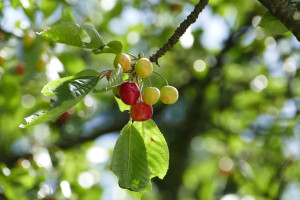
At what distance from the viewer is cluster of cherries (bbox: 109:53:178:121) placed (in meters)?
1.22

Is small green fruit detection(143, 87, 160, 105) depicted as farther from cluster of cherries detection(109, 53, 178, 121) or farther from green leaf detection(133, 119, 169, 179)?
green leaf detection(133, 119, 169, 179)

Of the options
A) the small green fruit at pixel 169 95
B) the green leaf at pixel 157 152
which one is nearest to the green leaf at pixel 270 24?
the small green fruit at pixel 169 95

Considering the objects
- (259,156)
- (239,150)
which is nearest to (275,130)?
(239,150)

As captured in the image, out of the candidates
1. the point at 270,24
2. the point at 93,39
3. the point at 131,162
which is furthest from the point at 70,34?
the point at 270,24

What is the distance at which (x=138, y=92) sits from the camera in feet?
4.08

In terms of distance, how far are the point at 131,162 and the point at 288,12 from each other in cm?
62

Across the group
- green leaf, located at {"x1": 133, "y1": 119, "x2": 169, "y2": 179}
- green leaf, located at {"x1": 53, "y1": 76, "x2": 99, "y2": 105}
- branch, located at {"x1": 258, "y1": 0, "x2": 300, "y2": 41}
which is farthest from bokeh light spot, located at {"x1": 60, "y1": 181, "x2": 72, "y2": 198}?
branch, located at {"x1": 258, "y1": 0, "x2": 300, "y2": 41}

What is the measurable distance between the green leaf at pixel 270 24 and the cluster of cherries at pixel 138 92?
355mm

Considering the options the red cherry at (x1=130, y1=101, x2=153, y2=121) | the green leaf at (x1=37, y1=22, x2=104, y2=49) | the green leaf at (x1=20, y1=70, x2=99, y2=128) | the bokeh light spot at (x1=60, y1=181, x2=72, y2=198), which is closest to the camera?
the green leaf at (x1=20, y1=70, x2=99, y2=128)

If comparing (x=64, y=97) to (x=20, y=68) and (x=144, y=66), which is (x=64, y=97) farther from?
(x=20, y=68)

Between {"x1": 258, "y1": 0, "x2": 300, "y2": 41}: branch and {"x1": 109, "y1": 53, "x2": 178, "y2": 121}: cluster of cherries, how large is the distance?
0.39 meters

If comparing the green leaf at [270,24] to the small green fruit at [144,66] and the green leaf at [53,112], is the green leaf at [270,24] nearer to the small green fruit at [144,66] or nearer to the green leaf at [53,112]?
the small green fruit at [144,66]

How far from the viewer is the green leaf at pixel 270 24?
1.24 metres

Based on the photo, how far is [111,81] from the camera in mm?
1040
